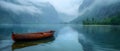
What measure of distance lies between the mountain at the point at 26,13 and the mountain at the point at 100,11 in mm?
486

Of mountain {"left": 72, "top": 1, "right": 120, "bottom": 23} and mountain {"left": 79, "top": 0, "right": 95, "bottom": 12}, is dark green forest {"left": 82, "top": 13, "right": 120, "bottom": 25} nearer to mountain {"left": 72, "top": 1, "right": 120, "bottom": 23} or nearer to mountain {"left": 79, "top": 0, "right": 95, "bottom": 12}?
mountain {"left": 72, "top": 1, "right": 120, "bottom": 23}

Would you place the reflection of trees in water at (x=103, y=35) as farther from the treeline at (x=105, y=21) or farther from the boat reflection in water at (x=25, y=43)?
the boat reflection in water at (x=25, y=43)

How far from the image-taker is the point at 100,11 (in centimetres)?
418

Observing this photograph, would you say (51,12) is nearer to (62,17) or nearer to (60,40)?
(62,17)

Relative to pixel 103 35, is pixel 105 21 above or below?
above

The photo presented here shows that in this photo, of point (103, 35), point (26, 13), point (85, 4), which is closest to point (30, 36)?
point (26, 13)

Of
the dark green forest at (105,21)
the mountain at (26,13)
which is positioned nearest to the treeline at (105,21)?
the dark green forest at (105,21)

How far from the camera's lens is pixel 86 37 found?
4.45 meters

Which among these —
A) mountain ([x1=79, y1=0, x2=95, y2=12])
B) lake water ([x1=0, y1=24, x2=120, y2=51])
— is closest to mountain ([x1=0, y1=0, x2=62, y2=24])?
lake water ([x1=0, y1=24, x2=120, y2=51])

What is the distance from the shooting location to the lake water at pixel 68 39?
13.1 feet

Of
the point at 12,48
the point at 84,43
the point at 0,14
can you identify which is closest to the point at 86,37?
the point at 84,43

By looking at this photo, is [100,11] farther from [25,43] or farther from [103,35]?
[25,43]

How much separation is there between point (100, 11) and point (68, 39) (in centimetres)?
81

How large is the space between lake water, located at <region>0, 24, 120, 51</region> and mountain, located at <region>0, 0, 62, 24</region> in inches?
3.8
